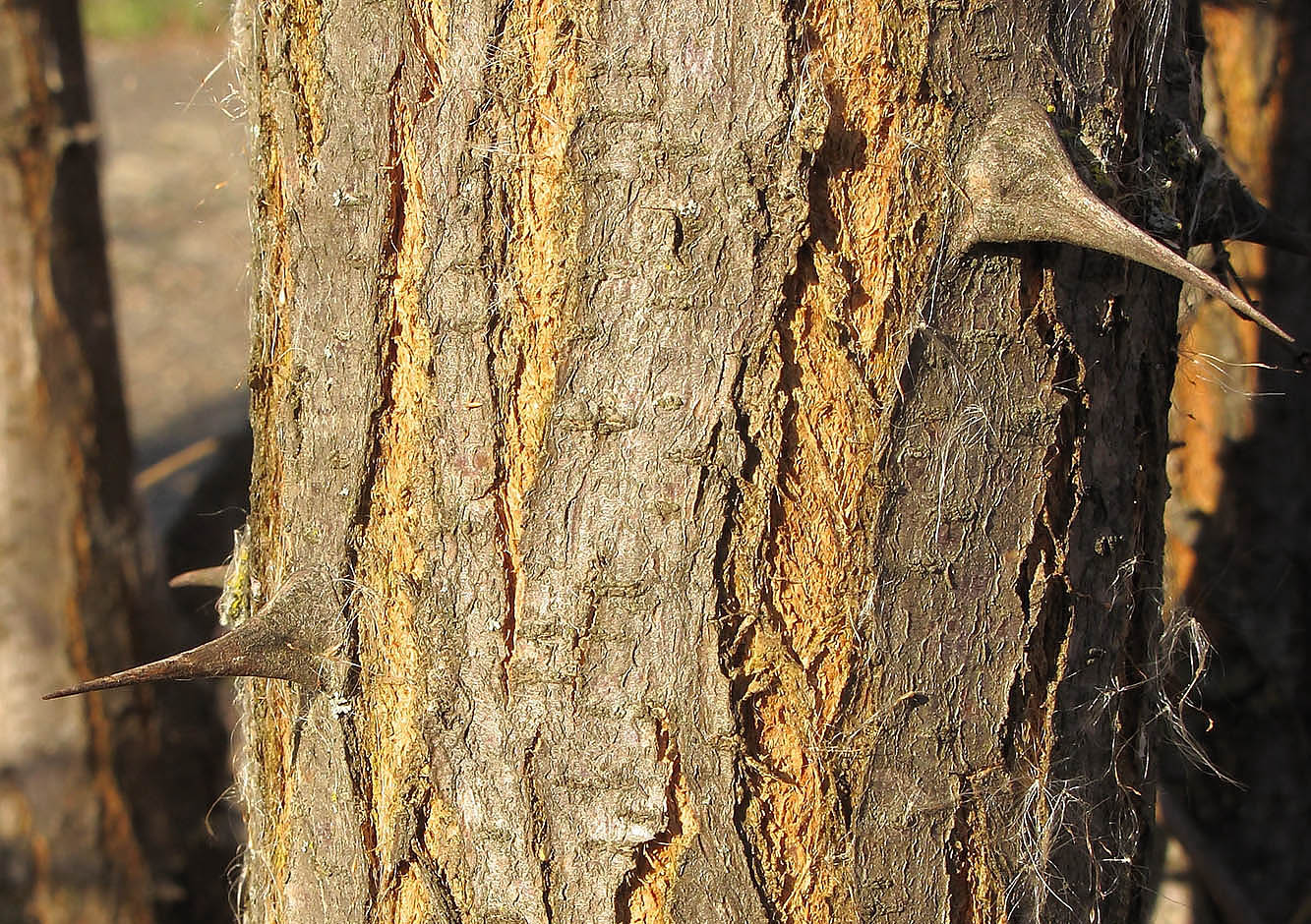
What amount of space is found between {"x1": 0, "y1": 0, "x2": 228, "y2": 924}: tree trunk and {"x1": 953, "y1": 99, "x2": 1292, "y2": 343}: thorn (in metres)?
3.00

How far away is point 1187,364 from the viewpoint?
249 centimetres

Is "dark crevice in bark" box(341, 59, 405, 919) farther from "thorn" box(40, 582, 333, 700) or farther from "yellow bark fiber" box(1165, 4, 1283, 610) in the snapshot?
"yellow bark fiber" box(1165, 4, 1283, 610)

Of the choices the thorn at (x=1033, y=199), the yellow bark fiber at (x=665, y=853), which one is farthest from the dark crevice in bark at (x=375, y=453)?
the thorn at (x=1033, y=199)

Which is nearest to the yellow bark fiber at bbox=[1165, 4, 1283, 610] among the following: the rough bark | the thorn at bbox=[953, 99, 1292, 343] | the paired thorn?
the rough bark

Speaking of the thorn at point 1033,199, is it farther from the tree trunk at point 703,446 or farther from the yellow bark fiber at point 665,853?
the yellow bark fiber at point 665,853

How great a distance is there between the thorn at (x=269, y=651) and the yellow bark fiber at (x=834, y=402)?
44 centimetres

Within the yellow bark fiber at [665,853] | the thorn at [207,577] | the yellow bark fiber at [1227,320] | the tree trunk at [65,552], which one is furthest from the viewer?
the tree trunk at [65,552]

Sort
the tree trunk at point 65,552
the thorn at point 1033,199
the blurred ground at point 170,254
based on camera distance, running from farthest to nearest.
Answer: the blurred ground at point 170,254
the tree trunk at point 65,552
the thorn at point 1033,199

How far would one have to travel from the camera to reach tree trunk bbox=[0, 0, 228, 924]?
131 inches

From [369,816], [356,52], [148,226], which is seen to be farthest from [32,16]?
[148,226]

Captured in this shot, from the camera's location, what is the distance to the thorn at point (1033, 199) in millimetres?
1007

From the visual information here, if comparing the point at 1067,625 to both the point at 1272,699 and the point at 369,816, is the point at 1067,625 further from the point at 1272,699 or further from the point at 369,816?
the point at 1272,699

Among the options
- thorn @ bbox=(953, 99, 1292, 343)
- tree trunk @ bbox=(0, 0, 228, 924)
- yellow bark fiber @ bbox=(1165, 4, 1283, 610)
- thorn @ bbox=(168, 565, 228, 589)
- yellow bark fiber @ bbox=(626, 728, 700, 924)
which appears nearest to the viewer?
thorn @ bbox=(953, 99, 1292, 343)

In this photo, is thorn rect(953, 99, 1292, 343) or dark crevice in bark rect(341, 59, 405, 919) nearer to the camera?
thorn rect(953, 99, 1292, 343)
